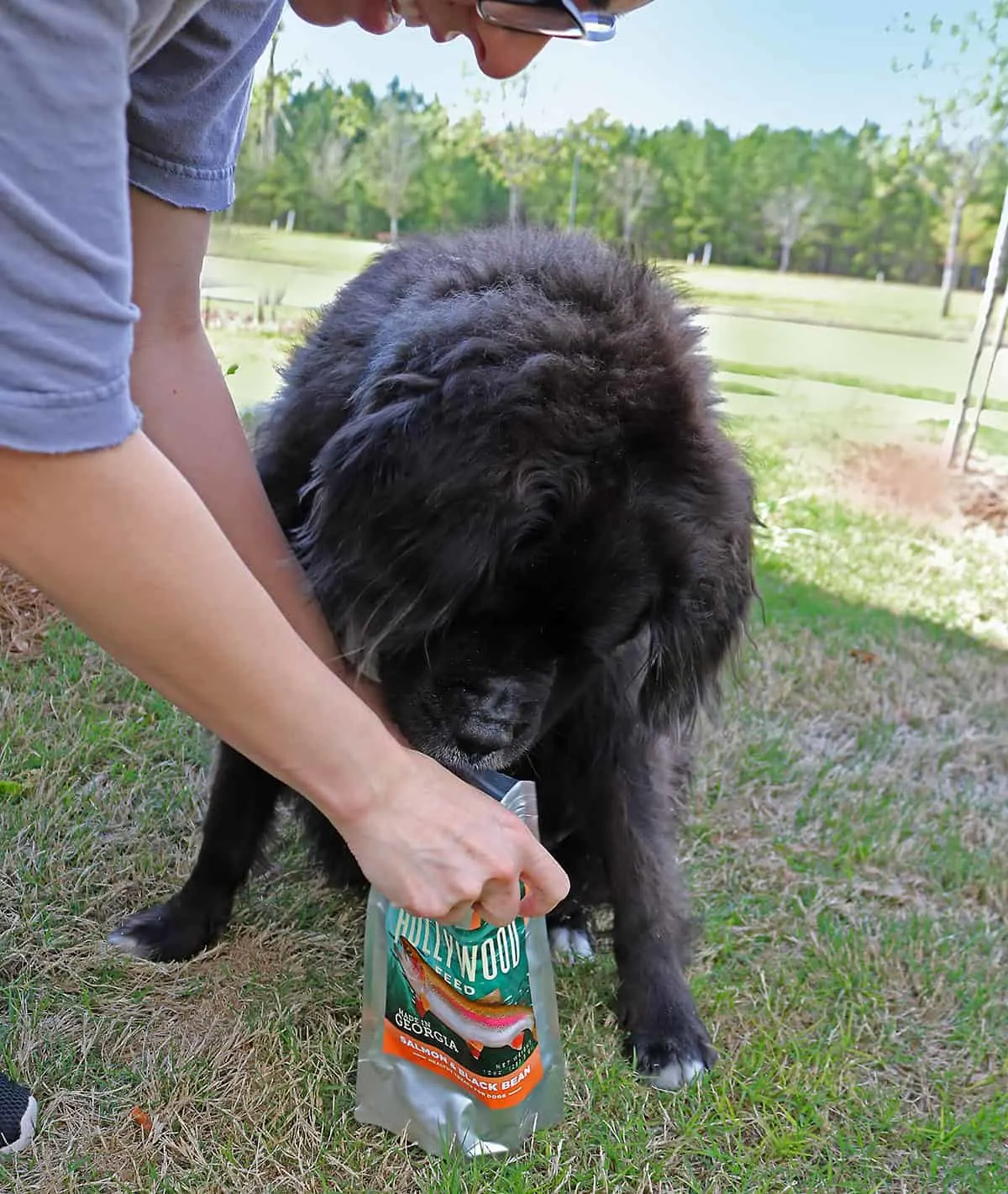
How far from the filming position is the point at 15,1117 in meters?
1.67

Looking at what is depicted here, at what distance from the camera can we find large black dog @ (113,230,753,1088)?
5.24 ft

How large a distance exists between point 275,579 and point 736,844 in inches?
63.4

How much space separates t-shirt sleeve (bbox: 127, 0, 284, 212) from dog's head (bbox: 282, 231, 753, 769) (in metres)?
0.35

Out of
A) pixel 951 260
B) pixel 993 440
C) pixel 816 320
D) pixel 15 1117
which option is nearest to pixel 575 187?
pixel 816 320

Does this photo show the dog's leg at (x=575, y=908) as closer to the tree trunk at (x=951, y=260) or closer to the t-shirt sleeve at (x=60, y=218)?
the t-shirt sleeve at (x=60, y=218)

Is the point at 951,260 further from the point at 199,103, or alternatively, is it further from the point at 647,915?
the point at 199,103

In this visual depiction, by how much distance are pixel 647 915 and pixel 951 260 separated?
20.2ft

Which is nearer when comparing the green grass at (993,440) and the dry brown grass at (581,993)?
the dry brown grass at (581,993)

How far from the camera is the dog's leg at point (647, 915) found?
82.2 inches

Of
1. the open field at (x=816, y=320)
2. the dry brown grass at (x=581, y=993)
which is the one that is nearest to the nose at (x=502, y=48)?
the dry brown grass at (x=581, y=993)

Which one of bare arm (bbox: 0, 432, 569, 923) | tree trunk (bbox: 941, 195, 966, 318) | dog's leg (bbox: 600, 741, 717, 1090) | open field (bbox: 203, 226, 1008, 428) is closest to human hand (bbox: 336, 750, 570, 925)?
bare arm (bbox: 0, 432, 569, 923)

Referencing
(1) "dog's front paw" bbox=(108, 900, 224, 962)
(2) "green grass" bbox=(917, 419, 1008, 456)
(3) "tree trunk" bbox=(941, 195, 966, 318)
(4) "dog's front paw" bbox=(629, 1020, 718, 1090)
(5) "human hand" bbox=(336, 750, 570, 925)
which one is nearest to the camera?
(5) "human hand" bbox=(336, 750, 570, 925)

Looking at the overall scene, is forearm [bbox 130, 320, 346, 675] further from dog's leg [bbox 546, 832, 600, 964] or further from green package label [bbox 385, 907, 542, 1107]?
dog's leg [bbox 546, 832, 600, 964]

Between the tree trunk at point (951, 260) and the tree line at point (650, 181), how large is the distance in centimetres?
1
